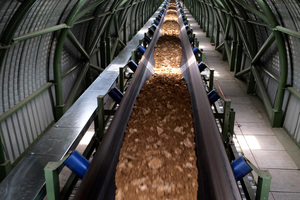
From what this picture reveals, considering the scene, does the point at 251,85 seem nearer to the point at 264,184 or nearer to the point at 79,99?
the point at 79,99

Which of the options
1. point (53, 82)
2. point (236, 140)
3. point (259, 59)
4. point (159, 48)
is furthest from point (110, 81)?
point (259, 59)

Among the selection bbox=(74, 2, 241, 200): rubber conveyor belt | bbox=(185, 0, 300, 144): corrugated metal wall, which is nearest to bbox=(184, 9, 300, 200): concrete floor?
bbox=(185, 0, 300, 144): corrugated metal wall

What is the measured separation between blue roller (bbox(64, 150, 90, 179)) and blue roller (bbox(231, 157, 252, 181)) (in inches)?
58.2

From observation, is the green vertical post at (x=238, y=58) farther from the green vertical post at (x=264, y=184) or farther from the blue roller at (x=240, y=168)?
the green vertical post at (x=264, y=184)

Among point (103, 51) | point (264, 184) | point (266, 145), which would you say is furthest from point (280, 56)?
point (103, 51)

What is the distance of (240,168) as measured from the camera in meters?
2.83

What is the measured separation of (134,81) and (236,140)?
2426 mm

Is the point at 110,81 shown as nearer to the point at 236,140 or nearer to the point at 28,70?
the point at 28,70

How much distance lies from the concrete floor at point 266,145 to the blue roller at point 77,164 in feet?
9.64

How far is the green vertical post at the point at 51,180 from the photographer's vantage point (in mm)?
2297

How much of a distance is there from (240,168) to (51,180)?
1.78 metres

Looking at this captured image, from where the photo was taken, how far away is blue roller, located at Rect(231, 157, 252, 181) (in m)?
2.80

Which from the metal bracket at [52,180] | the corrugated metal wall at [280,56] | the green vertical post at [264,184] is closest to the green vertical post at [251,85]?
the corrugated metal wall at [280,56]

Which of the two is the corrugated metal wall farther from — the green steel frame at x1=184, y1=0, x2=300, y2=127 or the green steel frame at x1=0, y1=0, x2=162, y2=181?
the green steel frame at x1=0, y1=0, x2=162, y2=181
